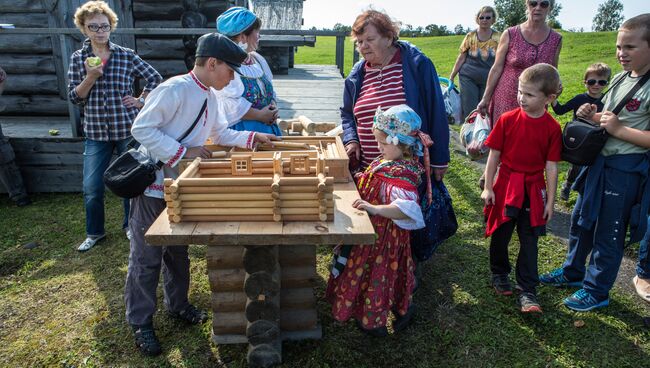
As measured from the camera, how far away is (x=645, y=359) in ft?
9.64

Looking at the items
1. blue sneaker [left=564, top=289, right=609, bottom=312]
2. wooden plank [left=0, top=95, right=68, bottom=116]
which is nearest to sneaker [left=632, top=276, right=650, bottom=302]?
blue sneaker [left=564, top=289, right=609, bottom=312]

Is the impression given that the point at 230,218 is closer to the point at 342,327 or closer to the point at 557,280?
the point at 342,327

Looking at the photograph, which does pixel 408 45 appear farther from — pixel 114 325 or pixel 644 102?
pixel 114 325

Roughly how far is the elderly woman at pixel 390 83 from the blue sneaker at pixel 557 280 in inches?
55.0

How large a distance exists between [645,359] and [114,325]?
11.7 feet

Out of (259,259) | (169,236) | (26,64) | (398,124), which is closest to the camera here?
(169,236)

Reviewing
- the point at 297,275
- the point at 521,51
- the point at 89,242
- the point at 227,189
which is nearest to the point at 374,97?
the point at 297,275

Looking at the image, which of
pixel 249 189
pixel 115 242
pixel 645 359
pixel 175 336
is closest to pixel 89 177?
pixel 115 242

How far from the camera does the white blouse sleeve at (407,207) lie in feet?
8.65

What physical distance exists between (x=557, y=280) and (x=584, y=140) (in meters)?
1.29

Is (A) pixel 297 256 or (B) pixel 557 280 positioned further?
(B) pixel 557 280

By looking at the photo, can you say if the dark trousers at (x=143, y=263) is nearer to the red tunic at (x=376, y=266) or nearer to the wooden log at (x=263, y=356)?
the wooden log at (x=263, y=356)

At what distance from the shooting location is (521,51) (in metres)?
4.39

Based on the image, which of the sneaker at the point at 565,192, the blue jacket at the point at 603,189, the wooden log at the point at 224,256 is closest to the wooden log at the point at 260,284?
the wooden log at the point at 224,256
